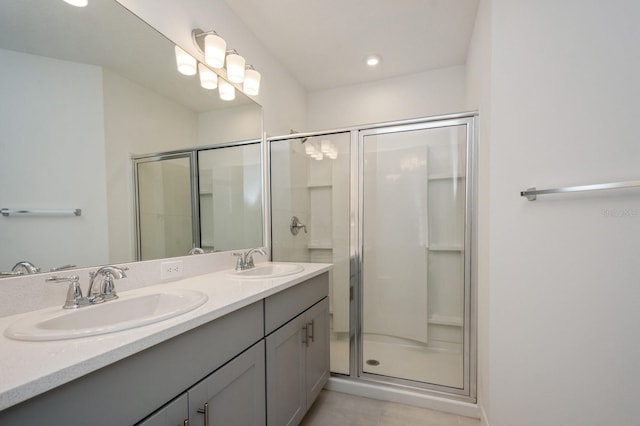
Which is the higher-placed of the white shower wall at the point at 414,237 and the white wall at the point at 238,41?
the white wall at the point at 238,41

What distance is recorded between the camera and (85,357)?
543mm

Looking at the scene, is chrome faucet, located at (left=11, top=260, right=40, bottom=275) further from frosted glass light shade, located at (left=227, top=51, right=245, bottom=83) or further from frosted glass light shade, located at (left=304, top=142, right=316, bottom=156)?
frosted glass light shade, located at (left=304, top=142, right=316, bottom=156)

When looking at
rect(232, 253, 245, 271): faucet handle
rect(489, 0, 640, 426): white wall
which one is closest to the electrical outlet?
Result: rect(232, 253, 245, 271): faucet handle

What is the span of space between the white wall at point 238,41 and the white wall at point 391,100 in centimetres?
26

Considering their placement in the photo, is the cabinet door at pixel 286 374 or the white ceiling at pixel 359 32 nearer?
the cabinet door at pixel 286 374

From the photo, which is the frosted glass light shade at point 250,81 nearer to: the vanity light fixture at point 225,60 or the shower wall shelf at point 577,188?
the vanity light fixture at point 225,60

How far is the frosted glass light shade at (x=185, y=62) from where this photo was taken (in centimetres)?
143

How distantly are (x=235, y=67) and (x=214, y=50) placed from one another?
0.56ft

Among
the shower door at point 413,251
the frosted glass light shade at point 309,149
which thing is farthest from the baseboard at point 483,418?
the frosted glass light shade at point 309,149

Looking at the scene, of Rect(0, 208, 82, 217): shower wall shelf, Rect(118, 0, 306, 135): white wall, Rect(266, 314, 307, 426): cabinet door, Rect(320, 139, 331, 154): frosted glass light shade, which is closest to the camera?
Rect(0, 208, 82, 217): shower wall shelf

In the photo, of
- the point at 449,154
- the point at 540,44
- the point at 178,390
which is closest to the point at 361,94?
the point at 449,154

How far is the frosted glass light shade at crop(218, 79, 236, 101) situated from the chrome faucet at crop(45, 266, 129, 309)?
1.19 meters

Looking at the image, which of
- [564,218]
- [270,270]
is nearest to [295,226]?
[270,270]

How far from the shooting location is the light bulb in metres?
1.85
